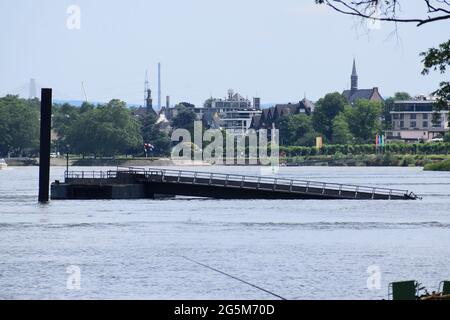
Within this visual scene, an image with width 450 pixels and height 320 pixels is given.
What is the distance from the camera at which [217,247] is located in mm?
77312

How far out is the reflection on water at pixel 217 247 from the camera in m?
57.2

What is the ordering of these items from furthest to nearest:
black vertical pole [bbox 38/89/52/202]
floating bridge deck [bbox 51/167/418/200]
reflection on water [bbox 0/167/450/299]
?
floating bridge deck [bbox 51/167/418/200] → black vertical pole [bbox 38/89/52/202] → reflection on water [bbox 0/167/450/299]

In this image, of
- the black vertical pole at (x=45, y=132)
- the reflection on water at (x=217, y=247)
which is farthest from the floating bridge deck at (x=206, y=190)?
the black vertical pole at (x=45, y=132)

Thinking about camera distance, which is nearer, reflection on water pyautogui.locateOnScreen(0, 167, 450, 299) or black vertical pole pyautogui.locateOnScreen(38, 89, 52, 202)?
reflection on water pyautogui.locateOnScreen(0, 167, 450, 299)

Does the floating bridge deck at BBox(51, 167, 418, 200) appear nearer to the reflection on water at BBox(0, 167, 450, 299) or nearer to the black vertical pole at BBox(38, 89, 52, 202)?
the reflection on water at BBox(0, 167, 450, 299)

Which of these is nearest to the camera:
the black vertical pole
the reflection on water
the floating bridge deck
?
the reflection on water

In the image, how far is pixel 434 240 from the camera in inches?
3246

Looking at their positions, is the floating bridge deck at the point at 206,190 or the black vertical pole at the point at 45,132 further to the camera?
the floating bridge deck at the point at 206,190

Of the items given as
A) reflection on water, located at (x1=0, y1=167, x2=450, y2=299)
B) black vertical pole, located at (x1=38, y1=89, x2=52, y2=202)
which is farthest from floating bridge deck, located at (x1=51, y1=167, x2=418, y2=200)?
black vertical pole, located at (x1=38, y1=89, x2=52, y2=202)

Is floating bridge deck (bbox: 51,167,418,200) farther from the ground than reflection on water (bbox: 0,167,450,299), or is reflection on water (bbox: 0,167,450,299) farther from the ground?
floating bridge deck (bbox: 51,167,418,200)

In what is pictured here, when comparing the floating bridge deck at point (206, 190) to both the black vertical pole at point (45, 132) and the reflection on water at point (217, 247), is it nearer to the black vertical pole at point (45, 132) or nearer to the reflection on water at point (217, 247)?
the reflection on water at point (217, 247)

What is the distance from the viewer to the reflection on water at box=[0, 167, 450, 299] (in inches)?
2250
